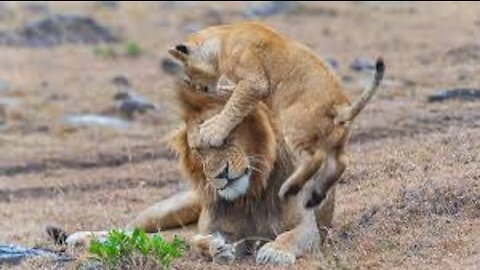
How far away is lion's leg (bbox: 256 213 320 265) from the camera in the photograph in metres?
6.14

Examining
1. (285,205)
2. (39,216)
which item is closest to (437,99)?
(39,216)

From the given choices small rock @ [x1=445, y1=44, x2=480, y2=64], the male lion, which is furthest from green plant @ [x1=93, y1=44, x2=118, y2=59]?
the male lion

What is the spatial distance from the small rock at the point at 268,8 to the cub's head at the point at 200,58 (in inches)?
728

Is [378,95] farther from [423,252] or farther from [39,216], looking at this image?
[423,252]

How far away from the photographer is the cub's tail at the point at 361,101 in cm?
577

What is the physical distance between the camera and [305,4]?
25312 millimetres

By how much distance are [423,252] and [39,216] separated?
13.1ft

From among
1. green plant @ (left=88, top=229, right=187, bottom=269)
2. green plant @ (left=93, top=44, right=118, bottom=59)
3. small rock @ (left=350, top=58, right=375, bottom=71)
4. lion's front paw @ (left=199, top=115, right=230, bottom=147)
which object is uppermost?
lion's front paw @ (left=199, top=115, right=230, bottom=147)

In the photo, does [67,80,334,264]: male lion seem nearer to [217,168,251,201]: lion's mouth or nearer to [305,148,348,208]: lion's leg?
[217,168,251,201]: lion's mouth

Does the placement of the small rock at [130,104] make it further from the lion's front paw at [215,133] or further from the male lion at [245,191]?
the lion's front paw at [215,133]

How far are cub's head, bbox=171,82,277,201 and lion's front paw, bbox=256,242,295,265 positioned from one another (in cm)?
29

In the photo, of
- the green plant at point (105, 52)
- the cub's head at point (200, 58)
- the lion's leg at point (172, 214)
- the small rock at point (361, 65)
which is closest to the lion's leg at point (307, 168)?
the cub's head at point (200, 58)

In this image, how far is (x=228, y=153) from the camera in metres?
6.06

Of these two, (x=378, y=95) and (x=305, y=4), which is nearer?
(x=378, y=95)
